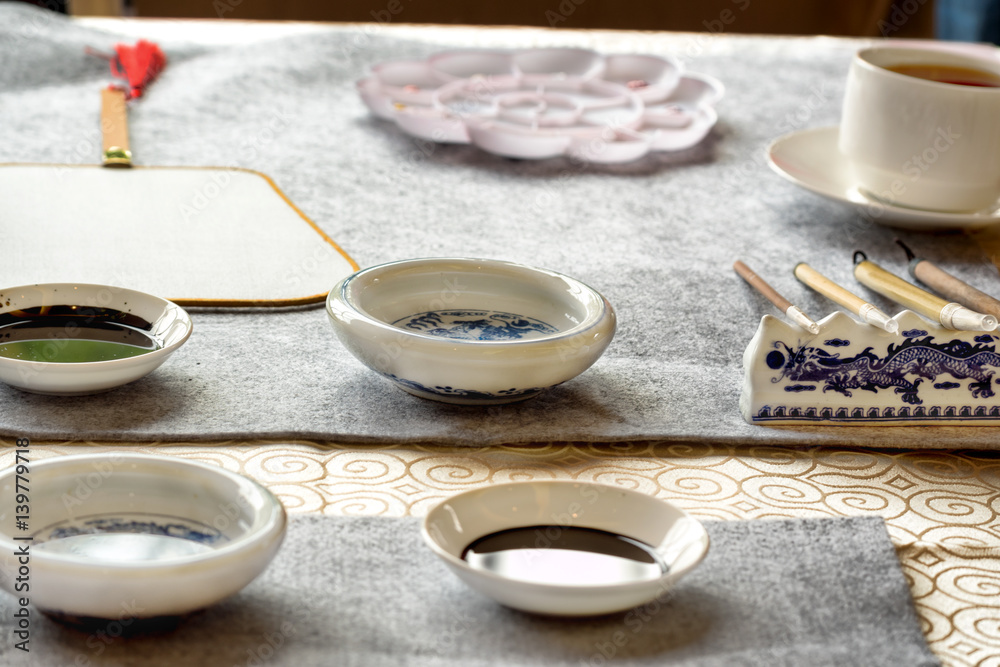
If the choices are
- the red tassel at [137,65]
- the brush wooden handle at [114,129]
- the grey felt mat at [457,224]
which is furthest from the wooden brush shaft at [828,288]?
the red tassel at [137,65]

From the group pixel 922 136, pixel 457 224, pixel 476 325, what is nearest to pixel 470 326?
pixel 476 325

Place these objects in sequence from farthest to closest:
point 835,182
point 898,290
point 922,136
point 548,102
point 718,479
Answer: point 548,102 → point 835,182 → point 922,136 → point 898,290 → point 718,479

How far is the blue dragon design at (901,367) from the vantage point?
579 mm

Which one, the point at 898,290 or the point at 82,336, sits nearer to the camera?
the point at 82,336

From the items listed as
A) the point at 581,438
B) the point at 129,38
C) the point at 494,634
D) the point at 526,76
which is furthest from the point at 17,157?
the point at 494,634

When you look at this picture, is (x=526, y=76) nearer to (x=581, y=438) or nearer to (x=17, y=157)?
(x=17, y=157)

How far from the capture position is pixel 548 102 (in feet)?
3.85

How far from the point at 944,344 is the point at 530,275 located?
0.25 meters

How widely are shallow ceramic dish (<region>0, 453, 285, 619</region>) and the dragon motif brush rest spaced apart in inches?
12.2

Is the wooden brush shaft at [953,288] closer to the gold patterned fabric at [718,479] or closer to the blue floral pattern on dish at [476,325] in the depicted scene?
the gold patterned fabric at [718,479]

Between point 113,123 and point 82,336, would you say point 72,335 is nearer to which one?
point 82,336

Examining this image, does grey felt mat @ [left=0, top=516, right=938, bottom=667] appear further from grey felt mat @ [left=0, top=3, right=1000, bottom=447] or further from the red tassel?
the red tassel

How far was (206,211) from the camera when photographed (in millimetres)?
896

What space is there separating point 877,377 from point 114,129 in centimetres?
82
